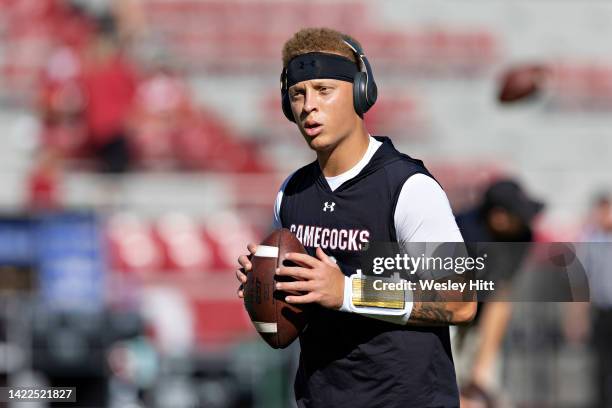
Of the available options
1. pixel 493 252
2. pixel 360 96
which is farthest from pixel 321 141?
pixel 493 252

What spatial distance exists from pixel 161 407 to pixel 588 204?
8175 millimetres

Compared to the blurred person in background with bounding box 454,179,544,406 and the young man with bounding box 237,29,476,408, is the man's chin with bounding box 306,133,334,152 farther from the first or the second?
the blurred person in background with bounding box 454,179,544,406

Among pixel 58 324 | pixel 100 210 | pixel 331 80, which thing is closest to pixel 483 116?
pixel 100 210

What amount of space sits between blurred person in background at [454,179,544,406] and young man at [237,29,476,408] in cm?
283

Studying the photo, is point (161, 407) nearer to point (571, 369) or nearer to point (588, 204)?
point (571, 369)

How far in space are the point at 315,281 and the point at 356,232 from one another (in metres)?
0.35

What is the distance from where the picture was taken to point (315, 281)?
3852 millimetres

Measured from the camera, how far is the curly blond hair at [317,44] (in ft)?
14.1

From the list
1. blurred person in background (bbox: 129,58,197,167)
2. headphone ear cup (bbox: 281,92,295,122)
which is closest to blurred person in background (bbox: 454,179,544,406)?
headphone ear cup (bbox: 281,92,295,122)

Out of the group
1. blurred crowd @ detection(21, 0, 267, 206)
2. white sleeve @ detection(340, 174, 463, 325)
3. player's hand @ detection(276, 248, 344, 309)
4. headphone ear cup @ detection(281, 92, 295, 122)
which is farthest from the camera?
blurred crowd @ detection(21, 0, 267, 206)

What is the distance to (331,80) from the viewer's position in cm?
421

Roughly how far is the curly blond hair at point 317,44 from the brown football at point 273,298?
633mm

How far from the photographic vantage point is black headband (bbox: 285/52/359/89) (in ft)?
13.8

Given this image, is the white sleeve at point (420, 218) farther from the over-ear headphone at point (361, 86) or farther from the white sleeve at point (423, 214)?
the over-ear headphone at point (361, 86)
